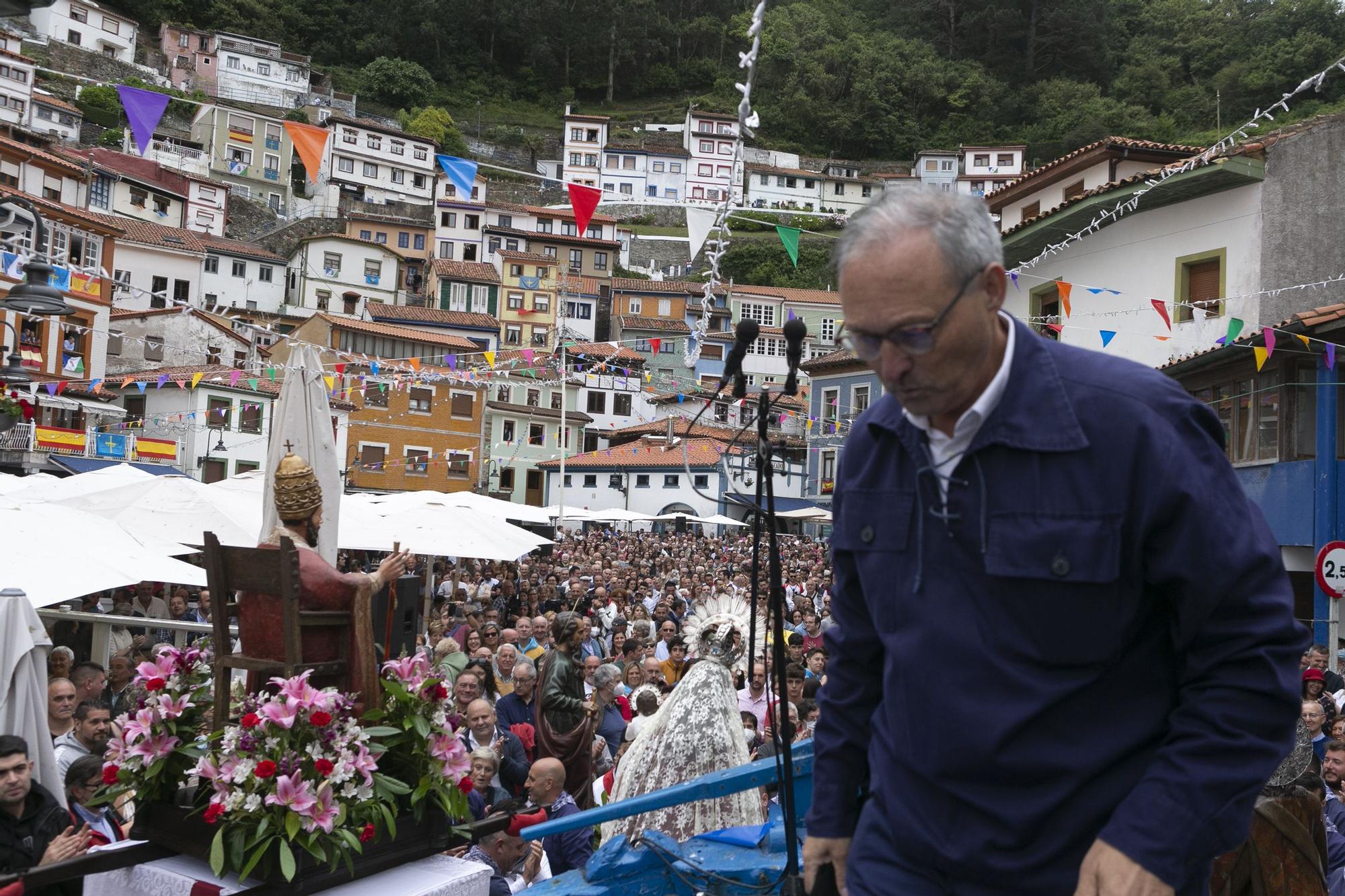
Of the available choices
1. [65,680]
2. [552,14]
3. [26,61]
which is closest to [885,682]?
[65,680]

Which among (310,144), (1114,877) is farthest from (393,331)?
(1114,877)

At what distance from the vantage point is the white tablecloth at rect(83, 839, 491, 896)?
11.7ft

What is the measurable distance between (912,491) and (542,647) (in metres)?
10.3

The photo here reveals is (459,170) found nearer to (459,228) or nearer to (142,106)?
(142,106)

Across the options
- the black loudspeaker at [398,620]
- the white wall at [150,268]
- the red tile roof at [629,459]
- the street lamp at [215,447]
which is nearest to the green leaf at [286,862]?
the black loudspeaker at [398,620]

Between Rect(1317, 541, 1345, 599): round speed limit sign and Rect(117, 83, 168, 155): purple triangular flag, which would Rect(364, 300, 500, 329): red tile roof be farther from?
Rect(1317, 541, 1345, 599): round speed limit sign

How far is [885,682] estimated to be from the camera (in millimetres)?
2006

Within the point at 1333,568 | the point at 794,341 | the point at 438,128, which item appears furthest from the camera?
the point at 438,128

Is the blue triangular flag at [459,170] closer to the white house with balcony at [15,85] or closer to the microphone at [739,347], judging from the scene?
the microphone at [739,347]

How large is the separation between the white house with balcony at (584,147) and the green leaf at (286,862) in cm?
8492

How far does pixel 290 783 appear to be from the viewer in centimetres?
349

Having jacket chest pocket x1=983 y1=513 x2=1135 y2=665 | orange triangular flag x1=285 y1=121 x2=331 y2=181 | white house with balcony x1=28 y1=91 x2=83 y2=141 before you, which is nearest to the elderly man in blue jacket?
jacket chest pocket x1=983 y1=513 x2=1135 y2=665

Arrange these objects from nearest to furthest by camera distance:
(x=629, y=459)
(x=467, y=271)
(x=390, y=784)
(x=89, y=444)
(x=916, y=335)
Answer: (x=916, y=335) → (x=390, y=784) → (x=89, y=444) → (x=629, y=459) → (x=467, y=271)

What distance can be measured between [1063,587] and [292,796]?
2.57 m
